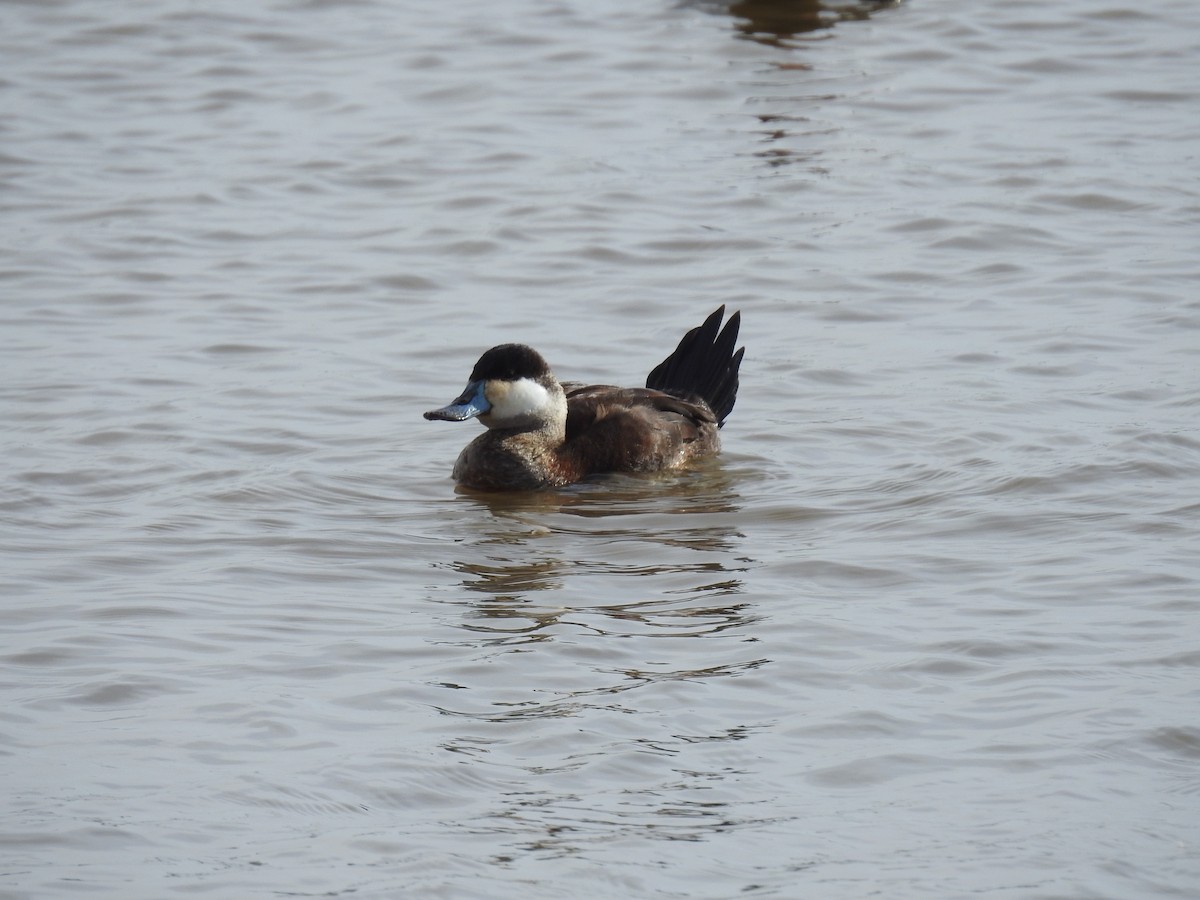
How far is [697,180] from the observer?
44.2 ft

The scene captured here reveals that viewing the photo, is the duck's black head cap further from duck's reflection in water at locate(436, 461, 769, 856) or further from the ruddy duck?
duck's reflection in water at locate(436, 461, 769, 856)

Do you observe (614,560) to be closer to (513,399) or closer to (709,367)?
(513,399)

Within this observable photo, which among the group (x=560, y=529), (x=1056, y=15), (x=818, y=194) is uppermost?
(x=1056, y=15)

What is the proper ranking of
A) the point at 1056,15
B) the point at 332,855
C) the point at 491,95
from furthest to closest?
the point at 1056,15, the point at 491,95, the point at 332,855

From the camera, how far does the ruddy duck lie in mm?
8625

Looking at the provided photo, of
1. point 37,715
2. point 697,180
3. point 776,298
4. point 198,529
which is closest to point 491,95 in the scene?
point 697,180

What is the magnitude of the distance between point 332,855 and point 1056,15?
50.1 ft

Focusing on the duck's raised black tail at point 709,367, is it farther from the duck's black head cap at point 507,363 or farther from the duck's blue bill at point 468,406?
the duck's blue bill at point 468,406

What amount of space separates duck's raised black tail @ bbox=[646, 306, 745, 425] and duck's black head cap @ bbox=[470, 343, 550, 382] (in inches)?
35.4

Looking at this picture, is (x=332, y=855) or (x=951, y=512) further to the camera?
(x=951, y=512)

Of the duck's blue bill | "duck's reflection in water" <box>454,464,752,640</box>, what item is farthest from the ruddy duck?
"duck's reflection in water" <box>454,464,752,640</box>

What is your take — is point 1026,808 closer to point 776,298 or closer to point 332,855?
point 332,855

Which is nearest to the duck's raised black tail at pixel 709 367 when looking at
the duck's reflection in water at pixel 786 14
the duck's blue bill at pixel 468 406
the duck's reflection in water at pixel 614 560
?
the duck's reflection in water at pixel 614 560

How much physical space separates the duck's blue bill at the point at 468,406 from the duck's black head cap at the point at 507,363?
0.18 feet
